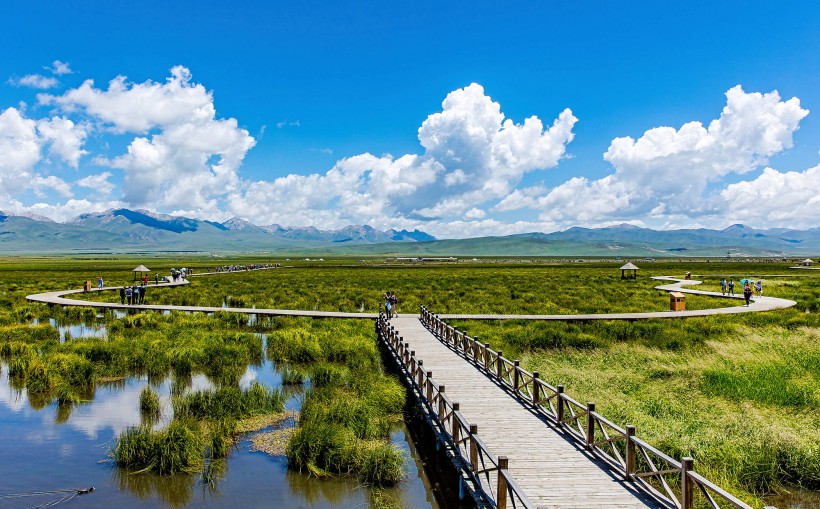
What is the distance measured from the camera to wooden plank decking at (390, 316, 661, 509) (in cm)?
935

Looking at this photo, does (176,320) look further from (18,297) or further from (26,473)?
(18,297)

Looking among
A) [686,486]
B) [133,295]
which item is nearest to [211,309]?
[133,295]

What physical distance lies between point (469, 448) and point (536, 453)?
4.52ft

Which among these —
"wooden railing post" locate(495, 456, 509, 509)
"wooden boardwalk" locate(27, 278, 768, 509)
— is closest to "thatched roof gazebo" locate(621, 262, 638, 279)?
"wooden boardwalk" locate(27, 278, 768, 509)

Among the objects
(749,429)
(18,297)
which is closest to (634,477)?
(749,429)

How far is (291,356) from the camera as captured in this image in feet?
79.2

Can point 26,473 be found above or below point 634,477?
below

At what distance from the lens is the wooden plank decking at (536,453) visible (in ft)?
30.7

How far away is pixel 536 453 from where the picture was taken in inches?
444

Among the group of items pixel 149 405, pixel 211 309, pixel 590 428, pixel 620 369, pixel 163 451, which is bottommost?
pixel 620 369

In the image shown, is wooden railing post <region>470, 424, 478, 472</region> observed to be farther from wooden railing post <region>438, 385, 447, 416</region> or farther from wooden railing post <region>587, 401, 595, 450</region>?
wooden railing post <region>438, 385, 447, 416</region>

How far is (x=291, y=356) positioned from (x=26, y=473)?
12173mm

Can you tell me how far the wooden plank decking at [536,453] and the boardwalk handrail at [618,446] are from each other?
22 cm

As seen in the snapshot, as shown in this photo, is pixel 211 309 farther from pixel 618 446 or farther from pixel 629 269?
pixel 629 269
